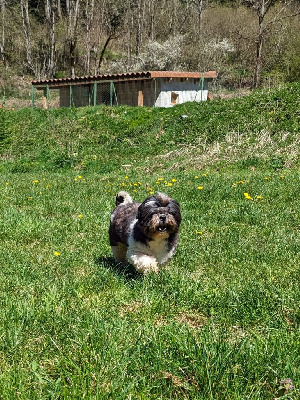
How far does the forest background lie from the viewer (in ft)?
116

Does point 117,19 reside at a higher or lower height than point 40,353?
higher

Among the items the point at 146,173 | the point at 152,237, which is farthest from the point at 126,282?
the point at 146,173

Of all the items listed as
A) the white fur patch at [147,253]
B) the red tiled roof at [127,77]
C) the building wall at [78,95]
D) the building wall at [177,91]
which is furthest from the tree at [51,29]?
the white fur patch at [147,253]

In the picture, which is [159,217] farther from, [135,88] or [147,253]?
[135,88]

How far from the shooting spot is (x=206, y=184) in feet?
29.6

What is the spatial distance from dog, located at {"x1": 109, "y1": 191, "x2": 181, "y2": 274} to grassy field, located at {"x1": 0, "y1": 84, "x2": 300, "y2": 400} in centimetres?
20

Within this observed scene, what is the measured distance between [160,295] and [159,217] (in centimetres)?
73

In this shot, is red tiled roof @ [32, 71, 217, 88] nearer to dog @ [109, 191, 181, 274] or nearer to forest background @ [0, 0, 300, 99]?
forest background @ [0, 0, 300, 99]

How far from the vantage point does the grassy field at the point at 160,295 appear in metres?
2.25

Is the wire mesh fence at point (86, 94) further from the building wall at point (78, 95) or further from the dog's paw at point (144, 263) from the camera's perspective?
the dog's paw at point (144, 263)

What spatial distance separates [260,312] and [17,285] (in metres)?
2.35

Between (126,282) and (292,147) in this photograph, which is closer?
(126,282)

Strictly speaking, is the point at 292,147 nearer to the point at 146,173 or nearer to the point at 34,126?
the point at 146,173

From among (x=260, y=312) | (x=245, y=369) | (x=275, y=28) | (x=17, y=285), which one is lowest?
(x=17, y=285)
